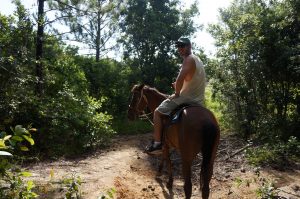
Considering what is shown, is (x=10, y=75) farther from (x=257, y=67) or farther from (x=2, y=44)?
(x=257, y=67)

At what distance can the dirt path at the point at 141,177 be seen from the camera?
611 cm

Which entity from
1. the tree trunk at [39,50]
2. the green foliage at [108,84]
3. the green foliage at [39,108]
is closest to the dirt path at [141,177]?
the green foliage at [39,108]

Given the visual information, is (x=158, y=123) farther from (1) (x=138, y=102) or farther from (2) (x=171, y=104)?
(1) (x=138, y=102)

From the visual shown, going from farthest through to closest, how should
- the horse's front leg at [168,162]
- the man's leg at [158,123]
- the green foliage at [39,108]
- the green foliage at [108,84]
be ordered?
1. the green foliage at [108,84]
2. the green foliage at [39,108]
3. the horse's front leg at [168,162]
4. the man's leg at [158,123]

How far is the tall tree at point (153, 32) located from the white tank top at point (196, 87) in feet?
37.4

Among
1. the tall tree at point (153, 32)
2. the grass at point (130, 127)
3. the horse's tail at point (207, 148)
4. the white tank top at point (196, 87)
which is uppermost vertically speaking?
the tall tree at point (153, 32)

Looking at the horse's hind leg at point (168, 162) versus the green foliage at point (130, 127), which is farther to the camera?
the green foliage at point (130, 127)

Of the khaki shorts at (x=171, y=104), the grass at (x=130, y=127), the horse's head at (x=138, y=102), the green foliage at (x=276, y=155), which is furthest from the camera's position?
the grass at (x=130, y=127)

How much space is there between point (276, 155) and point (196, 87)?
13.0 feet

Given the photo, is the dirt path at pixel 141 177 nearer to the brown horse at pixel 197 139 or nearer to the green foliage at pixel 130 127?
the brown horse at pixel 197 139

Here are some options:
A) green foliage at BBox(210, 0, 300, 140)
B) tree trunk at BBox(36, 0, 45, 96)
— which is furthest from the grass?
tree trunk at BBox(36, 0, 45, 96)

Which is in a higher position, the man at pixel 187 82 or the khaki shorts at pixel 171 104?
the man at pixel 187 82

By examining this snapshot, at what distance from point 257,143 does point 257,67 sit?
9.08 ft

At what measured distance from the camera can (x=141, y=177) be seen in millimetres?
7754
